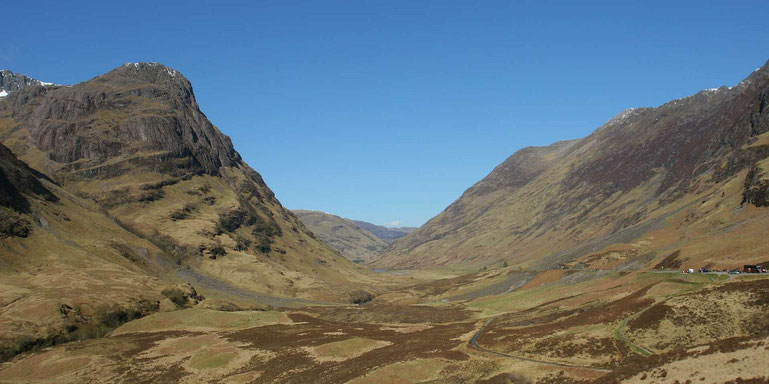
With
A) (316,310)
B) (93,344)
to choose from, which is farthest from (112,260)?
(93,344)

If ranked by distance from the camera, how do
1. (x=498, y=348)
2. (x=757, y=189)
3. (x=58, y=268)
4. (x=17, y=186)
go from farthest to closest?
(x=17, y=186) < (x=757, y=189) < (x=58, y=268) < (x=498, y=348)

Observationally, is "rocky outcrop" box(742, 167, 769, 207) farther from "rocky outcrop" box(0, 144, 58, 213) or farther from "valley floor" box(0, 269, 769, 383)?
"rocky outcrop" box(0, 144, 58, 213)

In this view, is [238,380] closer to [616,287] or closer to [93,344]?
[93,344]

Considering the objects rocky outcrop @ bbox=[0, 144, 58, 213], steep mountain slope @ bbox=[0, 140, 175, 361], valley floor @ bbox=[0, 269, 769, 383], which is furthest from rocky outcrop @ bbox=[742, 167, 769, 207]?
rocky outcrop @ bbox=[0, 144, 58, 213]

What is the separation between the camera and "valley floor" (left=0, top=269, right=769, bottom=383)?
42725 mm

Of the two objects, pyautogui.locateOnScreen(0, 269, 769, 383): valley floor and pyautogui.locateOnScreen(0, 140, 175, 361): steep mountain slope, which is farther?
pyautogui.locateOnScreen(0, 140, 175, 361): steep mountain slope

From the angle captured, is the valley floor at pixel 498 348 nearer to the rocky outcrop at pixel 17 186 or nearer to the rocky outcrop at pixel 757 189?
the rocky outcrop at pixel 757 189

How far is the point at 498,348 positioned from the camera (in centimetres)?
6725

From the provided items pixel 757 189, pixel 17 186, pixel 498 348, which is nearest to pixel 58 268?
pixel 17 186

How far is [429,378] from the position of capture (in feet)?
181

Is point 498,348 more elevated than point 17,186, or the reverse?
point 17,186

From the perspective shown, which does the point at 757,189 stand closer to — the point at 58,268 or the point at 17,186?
the point at 58,268

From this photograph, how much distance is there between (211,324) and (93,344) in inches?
1047

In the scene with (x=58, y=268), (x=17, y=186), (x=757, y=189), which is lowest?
(x=757, y=189)
